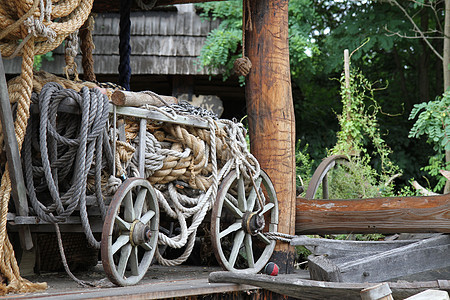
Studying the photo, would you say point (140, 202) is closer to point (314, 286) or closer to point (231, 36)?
point (314, 286)

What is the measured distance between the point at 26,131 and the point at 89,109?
1.16 ft

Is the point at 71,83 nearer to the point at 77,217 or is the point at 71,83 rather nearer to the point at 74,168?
the point at 74,168

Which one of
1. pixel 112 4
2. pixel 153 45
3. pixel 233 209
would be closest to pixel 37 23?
pixel 233 209

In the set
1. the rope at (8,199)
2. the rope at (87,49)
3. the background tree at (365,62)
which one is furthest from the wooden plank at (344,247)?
the background tree at (365,62)

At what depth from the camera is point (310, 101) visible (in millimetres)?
11594

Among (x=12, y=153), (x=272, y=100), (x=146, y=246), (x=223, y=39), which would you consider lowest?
(x=146, y=246)

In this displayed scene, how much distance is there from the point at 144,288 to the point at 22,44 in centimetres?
137

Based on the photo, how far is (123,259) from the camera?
10.1 ft

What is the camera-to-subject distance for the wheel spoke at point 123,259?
10.0 ft

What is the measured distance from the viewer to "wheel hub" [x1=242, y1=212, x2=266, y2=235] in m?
3.99

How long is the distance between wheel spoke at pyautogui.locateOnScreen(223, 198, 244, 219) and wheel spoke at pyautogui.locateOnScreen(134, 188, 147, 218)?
74cm

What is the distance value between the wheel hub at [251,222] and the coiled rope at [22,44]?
1.52 m

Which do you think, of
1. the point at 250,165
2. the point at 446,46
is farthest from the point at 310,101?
the point at 250,165

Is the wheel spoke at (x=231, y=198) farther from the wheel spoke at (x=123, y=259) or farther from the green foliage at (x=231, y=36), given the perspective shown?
the green foliage at (x=231, y=36)
